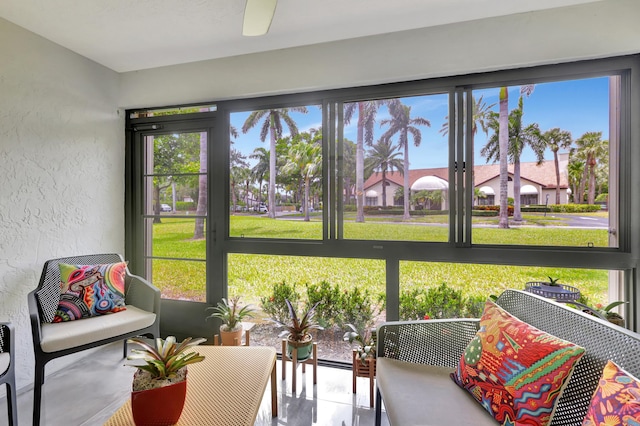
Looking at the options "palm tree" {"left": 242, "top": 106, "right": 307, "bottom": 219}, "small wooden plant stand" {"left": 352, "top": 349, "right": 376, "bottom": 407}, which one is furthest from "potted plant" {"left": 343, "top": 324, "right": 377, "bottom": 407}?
"palm tree" {"left": 242, "top": 106, "right": 307, "bottom": 219}

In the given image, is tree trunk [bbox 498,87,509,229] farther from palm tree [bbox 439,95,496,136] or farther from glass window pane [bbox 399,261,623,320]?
glass window pane [bbox 399,261,623,320]

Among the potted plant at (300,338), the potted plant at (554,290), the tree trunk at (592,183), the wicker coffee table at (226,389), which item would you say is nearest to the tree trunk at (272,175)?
the potted plant at (300,338)

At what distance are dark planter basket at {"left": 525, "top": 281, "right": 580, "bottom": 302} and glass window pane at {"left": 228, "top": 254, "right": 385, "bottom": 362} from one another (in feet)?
3.37

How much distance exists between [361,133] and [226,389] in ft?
6.46

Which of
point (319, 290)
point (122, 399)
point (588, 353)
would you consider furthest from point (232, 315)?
point (588, 353)

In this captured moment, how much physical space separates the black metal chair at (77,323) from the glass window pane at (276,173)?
91 centimetres

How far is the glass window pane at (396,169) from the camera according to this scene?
230cm

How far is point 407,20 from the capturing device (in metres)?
2.13

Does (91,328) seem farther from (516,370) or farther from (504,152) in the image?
(504,152)

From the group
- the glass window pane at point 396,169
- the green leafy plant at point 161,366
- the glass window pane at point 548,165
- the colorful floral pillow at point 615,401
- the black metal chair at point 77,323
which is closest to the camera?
the colorful floral pillow at point 615,401

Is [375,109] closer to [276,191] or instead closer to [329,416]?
[276,191]

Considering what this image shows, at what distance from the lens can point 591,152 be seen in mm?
2059

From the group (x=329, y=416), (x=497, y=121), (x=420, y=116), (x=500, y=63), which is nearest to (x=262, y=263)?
(x=329, y=416)

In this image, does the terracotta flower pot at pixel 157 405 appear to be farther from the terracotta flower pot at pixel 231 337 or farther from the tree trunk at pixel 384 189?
the tree trunk at pixel 384 189
